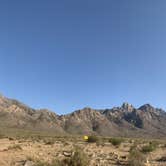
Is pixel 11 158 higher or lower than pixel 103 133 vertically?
lower

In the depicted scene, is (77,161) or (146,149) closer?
(77,161)

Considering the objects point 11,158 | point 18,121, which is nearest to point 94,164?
point 11,158

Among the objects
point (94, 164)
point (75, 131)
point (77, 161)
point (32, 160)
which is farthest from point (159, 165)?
point (75, 131)

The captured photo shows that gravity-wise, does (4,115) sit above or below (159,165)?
above

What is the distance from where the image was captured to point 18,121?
586ft

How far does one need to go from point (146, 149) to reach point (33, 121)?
168m

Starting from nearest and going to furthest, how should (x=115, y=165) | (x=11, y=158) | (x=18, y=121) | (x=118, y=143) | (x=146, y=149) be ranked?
(x=115, y=165), (x=11, y=158), (x=146, y=149), (x=118, y=143), (x=18, y=121)

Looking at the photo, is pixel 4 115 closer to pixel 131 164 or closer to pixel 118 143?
pixel 118 143

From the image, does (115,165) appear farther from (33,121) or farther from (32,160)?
(33,121)

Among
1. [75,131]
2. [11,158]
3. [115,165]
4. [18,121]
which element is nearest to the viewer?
[115,165]

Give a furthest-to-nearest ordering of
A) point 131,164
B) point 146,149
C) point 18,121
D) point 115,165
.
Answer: point 18,121
point 146,149
point 115,165
point 131,164

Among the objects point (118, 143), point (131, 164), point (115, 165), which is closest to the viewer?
point (131, 164)

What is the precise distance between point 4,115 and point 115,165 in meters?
173

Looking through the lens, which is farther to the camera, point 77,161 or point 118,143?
point 118,143
